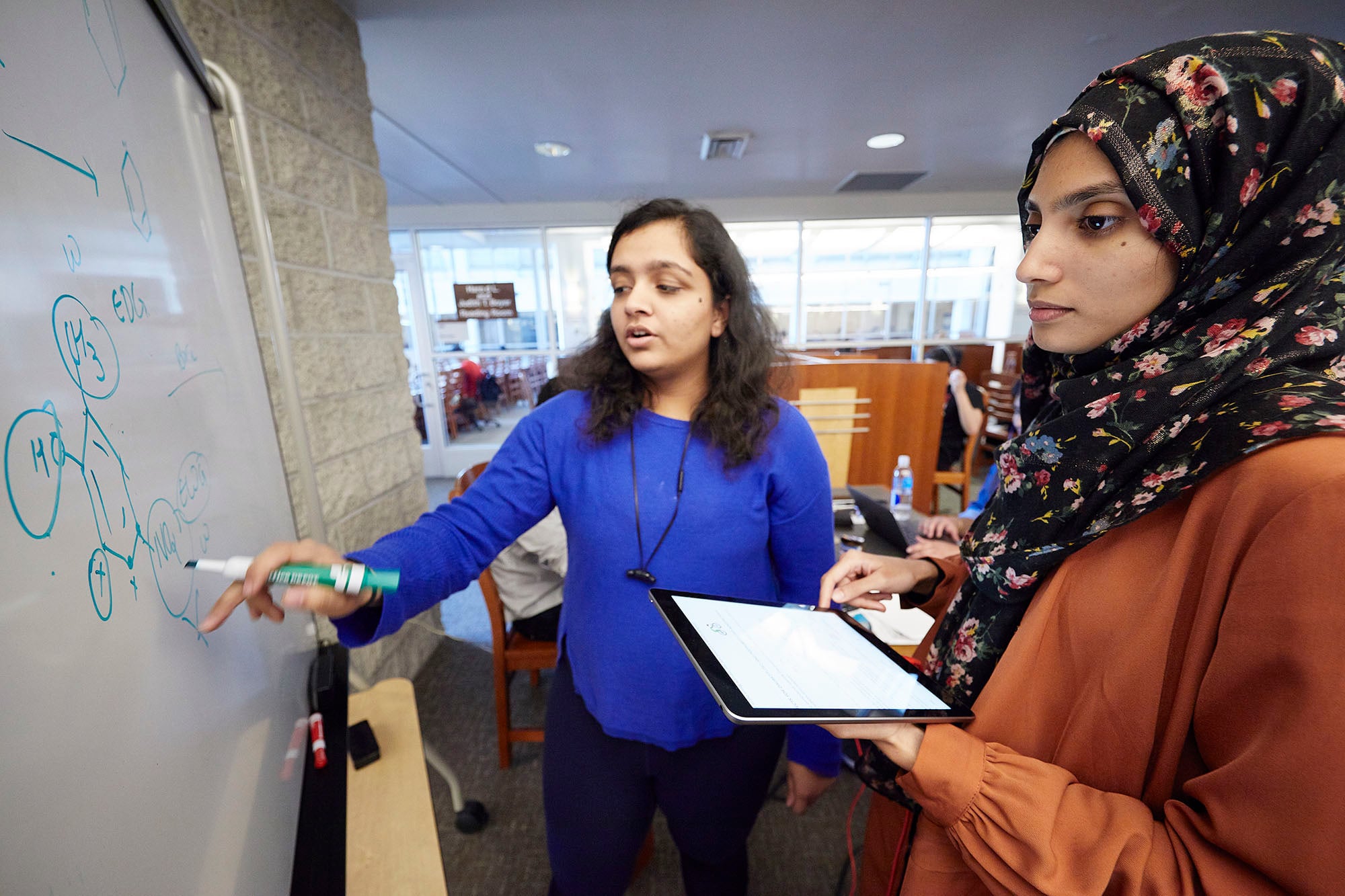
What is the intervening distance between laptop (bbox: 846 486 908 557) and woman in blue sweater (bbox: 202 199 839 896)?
58 cm

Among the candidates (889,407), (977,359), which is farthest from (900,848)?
(977,359)

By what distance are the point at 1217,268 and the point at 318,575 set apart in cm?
94

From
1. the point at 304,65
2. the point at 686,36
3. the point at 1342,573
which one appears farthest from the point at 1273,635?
the point at 686,36

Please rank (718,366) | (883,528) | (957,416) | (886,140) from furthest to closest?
(886,140) < (957,416) < (883,528) < (718,366)

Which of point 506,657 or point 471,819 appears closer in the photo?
point 471,819

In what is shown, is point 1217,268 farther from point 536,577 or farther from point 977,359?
point 977,359

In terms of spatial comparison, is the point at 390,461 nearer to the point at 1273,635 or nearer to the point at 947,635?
the point at 947,635

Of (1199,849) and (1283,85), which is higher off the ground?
(1283,85)

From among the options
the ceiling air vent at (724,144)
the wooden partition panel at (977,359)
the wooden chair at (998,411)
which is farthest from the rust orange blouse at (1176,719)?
the wooden partition panel at (977,359)

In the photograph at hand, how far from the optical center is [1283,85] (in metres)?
0.47

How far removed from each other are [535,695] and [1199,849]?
2.21 metres

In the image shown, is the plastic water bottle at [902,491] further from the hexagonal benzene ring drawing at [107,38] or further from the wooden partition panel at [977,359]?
the wooden partition panel at [977,359]

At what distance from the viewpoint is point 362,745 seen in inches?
40.9

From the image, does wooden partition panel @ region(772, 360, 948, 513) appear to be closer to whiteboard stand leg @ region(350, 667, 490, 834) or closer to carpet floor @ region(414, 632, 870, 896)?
carpet floor @ region(414, 632, 870, 896)
